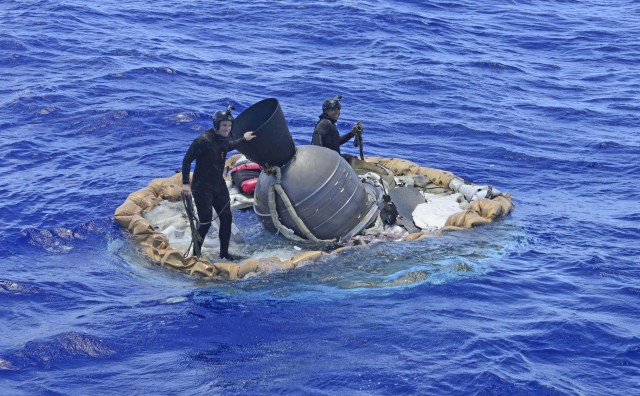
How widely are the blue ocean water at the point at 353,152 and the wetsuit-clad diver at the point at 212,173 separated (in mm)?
884

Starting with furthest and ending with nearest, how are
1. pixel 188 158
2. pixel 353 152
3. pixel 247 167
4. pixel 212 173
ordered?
pixel 353 152 → pixel 247 167 → pixel 212 173 → pixel 188 158

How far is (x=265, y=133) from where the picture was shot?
1216 cm

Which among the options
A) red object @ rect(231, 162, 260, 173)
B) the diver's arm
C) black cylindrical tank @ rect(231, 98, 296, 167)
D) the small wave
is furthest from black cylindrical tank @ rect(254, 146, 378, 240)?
the small wave

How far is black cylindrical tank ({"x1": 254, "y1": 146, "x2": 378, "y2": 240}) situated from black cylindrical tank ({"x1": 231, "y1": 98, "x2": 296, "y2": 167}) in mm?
234

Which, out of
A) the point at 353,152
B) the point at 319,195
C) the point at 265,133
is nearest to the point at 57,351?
the point at 265,133

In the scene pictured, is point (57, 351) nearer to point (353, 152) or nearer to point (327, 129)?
point (327, 129)

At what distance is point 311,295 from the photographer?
445 inches

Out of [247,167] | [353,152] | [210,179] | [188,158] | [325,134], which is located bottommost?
[353,152]

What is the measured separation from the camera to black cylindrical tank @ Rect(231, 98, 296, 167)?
12.2 metres

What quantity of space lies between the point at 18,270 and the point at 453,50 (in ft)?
52.5

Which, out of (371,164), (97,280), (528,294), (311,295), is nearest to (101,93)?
(371,164)

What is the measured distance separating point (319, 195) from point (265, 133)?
113 cm

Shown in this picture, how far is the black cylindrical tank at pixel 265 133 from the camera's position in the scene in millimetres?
12188

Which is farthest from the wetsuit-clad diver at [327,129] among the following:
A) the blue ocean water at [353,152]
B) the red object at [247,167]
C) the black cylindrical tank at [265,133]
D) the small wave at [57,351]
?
the small wave at [57,351]
